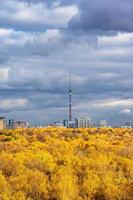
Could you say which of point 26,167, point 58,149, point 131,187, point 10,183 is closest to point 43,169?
point 26,167

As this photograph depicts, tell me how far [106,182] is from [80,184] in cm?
165

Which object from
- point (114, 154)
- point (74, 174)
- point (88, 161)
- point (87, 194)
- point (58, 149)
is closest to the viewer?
point (87, 194)

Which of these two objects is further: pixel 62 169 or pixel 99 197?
pixel 62 169

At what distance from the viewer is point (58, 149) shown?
2041 inches

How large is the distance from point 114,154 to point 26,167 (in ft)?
33.2

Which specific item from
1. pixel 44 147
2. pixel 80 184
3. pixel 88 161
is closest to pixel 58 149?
pixel 44 147

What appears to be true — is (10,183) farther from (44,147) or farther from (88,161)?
(44,147)

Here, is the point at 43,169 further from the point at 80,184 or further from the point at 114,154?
the point at 114,154

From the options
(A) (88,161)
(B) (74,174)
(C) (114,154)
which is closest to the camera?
(B) (74,174)

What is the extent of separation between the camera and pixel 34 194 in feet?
114

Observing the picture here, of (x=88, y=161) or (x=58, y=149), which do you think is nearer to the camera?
(x=88, y=161)

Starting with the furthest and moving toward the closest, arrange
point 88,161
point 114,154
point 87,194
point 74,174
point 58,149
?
point 58,149
point 114,154
point 88,161
point 74,174
point 87,194

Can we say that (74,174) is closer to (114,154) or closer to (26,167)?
(26,167)

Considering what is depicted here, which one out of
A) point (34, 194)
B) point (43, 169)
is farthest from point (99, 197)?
point (43, 169)
